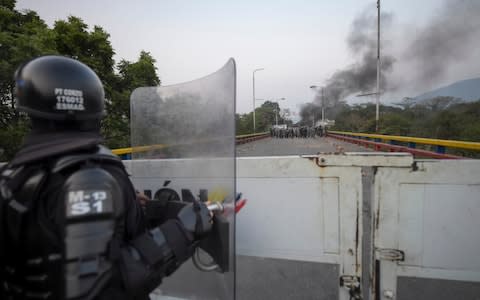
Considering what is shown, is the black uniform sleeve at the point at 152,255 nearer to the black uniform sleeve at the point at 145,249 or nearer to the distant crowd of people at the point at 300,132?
the black uniform sleeve at the point at 145,249

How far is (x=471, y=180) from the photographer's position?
1.44 m

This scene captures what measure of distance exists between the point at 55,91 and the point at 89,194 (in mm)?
481

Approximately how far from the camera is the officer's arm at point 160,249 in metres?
1.00

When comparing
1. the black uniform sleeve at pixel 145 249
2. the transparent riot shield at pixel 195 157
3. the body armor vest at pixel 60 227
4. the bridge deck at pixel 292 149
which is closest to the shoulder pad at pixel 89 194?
the body armor vest at pixel 60 227

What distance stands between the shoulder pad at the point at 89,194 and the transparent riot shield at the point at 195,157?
515mm

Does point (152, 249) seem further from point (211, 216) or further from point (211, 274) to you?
point (211, 274)

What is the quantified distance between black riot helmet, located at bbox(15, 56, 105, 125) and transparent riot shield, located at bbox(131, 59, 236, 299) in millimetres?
508

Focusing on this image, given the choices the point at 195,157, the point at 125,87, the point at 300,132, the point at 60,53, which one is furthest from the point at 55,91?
the point at 300,132

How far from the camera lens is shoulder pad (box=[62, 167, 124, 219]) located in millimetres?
859

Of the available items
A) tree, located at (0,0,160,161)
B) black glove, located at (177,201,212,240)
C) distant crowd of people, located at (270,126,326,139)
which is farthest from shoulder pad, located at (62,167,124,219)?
distant crowd of people, located at (270,126,326,139)

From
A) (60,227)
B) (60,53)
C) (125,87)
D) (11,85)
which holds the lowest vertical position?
(60,227)

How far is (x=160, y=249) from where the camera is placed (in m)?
1.08

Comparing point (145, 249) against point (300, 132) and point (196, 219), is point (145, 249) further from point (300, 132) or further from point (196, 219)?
point (300, 132)

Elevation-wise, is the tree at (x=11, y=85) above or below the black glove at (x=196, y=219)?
above
